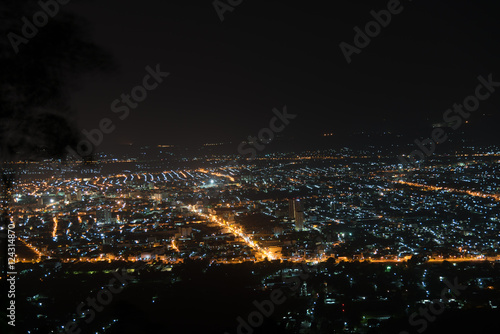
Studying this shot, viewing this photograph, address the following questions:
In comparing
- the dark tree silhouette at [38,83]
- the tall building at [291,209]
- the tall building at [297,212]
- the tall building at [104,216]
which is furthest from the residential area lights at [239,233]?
the dark tree silhouette at [38,83]

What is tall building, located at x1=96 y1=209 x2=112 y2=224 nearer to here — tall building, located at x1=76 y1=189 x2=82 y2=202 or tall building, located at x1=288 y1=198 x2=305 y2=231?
tall building, located at x1=76 y1=189 x2=82 y2=202

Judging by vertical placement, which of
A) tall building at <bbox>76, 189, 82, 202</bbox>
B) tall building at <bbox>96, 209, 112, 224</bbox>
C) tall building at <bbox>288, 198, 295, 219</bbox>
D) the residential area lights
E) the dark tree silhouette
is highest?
the dark tree silhouette

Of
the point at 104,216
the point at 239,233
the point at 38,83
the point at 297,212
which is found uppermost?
the point at 38,83

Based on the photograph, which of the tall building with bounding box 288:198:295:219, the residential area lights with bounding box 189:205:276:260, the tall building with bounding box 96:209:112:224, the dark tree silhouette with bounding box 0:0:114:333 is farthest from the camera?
the tall building with bounding box 288:198:295:219

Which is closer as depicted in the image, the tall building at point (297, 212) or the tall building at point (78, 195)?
the tall building at point (297, 212)

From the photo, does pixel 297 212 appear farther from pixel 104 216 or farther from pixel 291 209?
pixel 104 216

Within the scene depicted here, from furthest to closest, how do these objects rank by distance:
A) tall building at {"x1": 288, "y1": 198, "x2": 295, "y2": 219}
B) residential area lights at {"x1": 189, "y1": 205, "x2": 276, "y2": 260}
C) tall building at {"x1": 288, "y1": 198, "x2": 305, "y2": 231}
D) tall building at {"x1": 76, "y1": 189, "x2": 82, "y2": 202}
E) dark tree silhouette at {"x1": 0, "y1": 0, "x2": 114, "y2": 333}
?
tall building at {"x1": 76, "y1": 189, "x2": 82, "y2": 202}, tall building at {"x1": 288, "y1": 198, "x2": 295, "y2": 219}, tall building at {"x1": 288, "y1": 198, "x2": 305, "y2": 231}, residential area lights at {"x1": 189, "y1": 205, "x2": 276, "y2": 260}, dark tree silhouette at {"x1": 0, "y1": 0, "x2": 114, "y2": 333}

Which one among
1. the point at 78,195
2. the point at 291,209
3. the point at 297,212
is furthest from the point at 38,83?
the point at 78,195

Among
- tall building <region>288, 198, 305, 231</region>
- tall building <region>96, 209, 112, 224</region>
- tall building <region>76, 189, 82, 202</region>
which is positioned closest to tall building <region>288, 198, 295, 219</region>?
tall building <region>288, 198, 305, 231</region>

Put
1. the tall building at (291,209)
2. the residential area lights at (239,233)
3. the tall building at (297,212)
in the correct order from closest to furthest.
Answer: the residential area lights at (239,233), the tall building at (297,212), the tall building at (291,209)

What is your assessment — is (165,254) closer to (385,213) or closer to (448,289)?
(448,289)

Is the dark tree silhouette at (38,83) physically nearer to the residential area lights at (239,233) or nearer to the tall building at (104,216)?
the residential area lights at (239,233)
